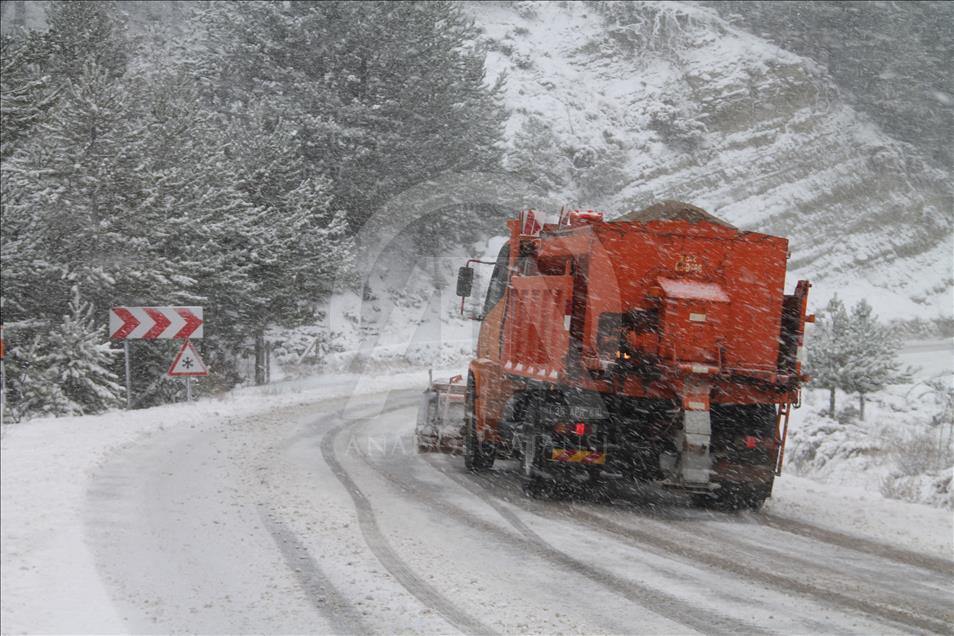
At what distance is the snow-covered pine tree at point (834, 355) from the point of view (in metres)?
23.8

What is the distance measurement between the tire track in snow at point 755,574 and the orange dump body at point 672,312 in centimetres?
140

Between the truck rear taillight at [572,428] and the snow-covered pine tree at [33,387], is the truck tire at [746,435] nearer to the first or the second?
the truck rear taillight at [572,428]

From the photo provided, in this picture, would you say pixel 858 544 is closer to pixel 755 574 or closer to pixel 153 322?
pixel 755 574

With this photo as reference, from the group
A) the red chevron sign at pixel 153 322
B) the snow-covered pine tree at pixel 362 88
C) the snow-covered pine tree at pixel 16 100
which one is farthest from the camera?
the snow-covered pine tree at pixel 362 88

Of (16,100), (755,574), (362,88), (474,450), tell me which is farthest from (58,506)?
(362,88)

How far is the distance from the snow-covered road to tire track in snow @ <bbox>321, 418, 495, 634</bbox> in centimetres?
2

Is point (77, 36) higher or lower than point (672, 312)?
higher

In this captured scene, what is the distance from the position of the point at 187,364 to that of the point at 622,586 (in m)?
11.5

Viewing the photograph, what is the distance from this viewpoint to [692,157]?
171 ft

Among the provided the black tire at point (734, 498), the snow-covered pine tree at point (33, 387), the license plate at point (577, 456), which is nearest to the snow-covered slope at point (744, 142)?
the snow-covered pine tree at point (33, 387)

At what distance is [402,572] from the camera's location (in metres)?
6.47

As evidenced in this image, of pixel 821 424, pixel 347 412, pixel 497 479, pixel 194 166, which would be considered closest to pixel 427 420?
pixel 497 479

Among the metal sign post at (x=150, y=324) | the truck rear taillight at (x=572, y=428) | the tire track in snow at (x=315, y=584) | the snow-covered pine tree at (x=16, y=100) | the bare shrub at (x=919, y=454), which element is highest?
the snow-covered pine tree at (x=16, y=100)

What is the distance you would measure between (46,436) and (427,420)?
5.11 metres
